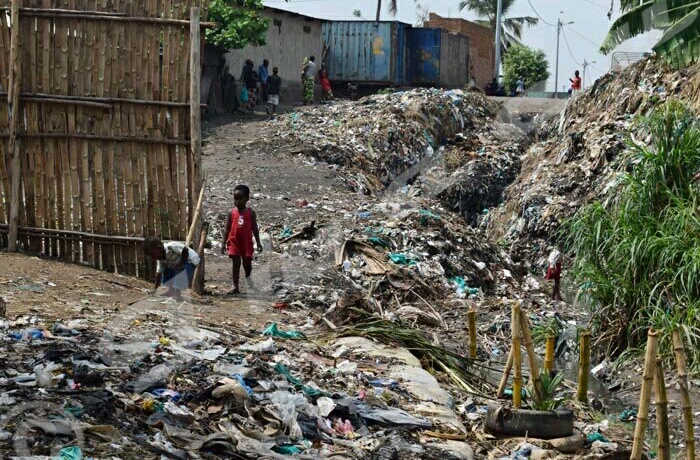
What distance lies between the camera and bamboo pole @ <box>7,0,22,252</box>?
343 inches

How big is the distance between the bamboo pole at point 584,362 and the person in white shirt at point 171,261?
3.24 m

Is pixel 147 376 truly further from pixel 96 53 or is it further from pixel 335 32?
pixel 335 32

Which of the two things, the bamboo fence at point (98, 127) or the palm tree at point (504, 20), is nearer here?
the bamboo fence at point (98, 127)

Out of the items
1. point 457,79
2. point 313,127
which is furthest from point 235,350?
point 457,79

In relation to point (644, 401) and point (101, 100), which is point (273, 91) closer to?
point (101, 100)

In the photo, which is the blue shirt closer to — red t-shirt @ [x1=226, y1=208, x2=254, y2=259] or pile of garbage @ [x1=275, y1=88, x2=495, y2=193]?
pile of garbage @ [x1=275, y1=88, x2=495, y2=193]

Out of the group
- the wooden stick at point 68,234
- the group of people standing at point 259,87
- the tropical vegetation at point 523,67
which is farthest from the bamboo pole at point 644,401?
the tropical vegetation at point 523,67

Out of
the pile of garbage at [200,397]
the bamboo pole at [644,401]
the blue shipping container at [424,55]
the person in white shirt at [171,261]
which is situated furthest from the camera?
the blue shipping container at [424,55]

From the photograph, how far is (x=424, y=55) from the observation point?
29391mm

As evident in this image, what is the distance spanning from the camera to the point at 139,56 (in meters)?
8.75

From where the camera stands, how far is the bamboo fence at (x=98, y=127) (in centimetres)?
872

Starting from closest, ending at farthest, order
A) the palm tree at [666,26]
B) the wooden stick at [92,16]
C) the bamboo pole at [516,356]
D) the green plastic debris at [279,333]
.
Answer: the bamboo pole at [516,356], the green plastic debris at [279,333], the wooden stick at [92,16], the palm tree at [666,26]

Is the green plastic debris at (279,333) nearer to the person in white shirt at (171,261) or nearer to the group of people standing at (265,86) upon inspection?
the person in white shirt at (171,261)

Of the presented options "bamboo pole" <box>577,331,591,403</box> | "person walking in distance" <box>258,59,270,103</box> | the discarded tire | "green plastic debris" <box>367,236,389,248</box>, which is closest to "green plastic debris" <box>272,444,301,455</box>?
the discarded tire
